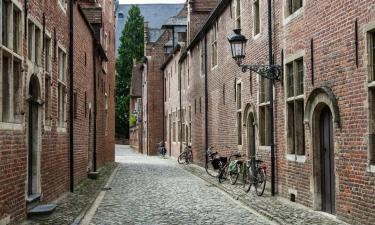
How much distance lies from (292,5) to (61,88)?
6173 millimetres

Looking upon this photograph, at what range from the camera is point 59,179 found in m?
14.4

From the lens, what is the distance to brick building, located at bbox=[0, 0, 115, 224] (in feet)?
29.3

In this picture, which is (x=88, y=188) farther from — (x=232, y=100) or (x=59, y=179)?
(x=232, y=100)

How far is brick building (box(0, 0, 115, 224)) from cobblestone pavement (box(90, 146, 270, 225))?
1.41 m

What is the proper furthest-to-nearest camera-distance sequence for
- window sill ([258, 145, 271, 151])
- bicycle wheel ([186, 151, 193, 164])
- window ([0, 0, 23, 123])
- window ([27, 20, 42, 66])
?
1. bicycle wheel ([186, 151, 193, 164])
2. window sill ([258, 145, 271, 151])
3. window ([27, 20, 42, 66])
4. window ([0, 0, 23, 123])

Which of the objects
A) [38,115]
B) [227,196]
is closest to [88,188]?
[227,196]

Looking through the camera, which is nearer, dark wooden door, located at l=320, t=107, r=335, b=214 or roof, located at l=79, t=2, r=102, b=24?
dark wooden door, located at l=320, t=107, r=335, b=214

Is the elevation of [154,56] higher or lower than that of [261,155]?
higher

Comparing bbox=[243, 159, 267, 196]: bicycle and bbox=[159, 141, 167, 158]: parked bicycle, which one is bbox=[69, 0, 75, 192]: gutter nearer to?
bbox=[243, 159, 267, 196]: bicycle

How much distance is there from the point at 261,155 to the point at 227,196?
1747 mm

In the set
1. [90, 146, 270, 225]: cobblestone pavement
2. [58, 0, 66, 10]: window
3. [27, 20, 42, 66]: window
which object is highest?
[58, 0, 66, 10]: window

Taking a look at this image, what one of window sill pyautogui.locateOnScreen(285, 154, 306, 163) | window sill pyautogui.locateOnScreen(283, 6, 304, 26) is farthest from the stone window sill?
window sill pyautogui.locateOnScreen(283, 6, 304, 26)

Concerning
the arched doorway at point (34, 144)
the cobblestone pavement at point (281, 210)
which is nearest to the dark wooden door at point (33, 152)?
the arched doorway at point (34, 144)

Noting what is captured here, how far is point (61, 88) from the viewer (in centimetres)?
1508
